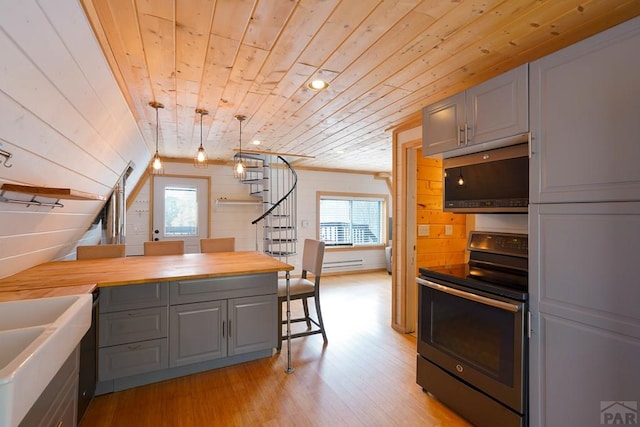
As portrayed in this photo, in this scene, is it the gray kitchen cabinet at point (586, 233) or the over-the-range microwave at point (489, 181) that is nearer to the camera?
the gray kitchen cabinet at point (586, 233)

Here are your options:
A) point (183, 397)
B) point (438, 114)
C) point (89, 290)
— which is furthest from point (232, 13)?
point (183, 397)

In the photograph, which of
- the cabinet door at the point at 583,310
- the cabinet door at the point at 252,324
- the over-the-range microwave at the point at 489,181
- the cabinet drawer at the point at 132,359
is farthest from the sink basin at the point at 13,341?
the over-the-range microwave at the point at 489,181

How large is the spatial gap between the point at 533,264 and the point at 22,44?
253 centimetres

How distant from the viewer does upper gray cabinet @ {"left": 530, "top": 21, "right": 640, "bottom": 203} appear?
1326 mm

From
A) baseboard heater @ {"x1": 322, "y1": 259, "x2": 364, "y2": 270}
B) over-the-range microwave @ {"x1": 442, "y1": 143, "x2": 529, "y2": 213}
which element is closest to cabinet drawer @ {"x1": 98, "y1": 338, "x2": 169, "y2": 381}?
over-the-range microwave @ {"x1": 442, "y1": 143, "x2": 529, "y2": 213}

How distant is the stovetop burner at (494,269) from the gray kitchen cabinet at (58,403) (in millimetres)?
2115

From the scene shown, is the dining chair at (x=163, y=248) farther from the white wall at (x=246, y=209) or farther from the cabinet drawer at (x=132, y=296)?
the white wall at (x=246, y=209)

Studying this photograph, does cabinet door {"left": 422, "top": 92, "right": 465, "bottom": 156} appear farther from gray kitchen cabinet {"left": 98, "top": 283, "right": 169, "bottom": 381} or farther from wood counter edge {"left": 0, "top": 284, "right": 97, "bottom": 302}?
wood counter edge {"left": 0, "top": 284, "right": 97, "bottom": 302}

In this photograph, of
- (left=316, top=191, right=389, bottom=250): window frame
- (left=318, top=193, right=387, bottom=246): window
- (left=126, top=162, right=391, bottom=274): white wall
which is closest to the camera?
(left=126, top=162, right=391, bottom=274): white wall

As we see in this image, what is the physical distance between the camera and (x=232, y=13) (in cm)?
152

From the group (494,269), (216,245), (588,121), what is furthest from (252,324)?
(588,121)

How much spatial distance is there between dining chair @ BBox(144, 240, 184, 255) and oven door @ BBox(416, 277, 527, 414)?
2822 mm

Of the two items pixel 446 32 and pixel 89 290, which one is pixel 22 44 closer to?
pixel 89 290

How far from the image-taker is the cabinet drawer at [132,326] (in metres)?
2.25
